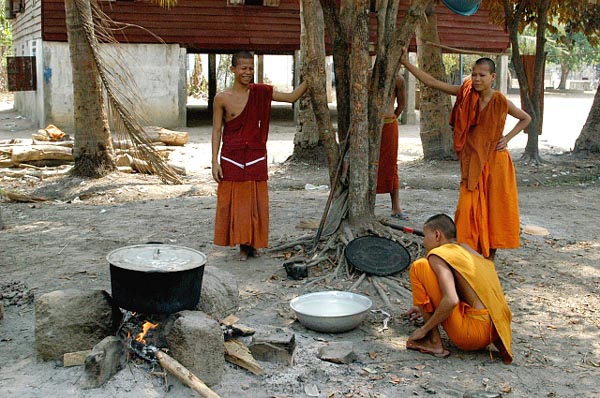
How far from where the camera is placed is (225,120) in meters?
5.83

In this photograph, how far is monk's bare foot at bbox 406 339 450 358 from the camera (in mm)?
4293

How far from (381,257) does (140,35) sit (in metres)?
14.0

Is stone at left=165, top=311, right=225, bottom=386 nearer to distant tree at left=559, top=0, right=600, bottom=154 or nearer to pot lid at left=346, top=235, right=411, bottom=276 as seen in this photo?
pot lid at left=346, top=235, right=411, bottom=276

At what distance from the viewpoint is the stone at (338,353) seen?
411cm

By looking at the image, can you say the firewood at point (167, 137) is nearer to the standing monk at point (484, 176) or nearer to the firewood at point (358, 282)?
the standing monk at point (484, 176)

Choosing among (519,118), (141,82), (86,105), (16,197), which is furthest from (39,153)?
(519,118)

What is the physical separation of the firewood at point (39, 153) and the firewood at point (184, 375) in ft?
29.9

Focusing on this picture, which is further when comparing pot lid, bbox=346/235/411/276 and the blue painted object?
the blue painted object

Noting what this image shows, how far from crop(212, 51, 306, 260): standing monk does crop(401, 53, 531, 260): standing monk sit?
1260 mm

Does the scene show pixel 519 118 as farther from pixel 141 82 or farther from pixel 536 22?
pixel 141 82

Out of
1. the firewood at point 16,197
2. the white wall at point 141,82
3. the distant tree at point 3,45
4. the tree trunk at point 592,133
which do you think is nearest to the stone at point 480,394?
the firewood at point 16,197

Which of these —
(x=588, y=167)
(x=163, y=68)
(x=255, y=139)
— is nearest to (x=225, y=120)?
(x=255, y=139)

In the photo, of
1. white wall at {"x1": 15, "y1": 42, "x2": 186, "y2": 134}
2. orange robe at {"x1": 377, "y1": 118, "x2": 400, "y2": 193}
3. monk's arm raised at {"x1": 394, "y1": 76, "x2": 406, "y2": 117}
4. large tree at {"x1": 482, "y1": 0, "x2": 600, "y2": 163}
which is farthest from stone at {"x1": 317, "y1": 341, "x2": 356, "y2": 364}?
white wall at {"x1": 15, "y1": 42, "x2": 186, "y2": 134}

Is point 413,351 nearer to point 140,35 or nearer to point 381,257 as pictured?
point 381,257
